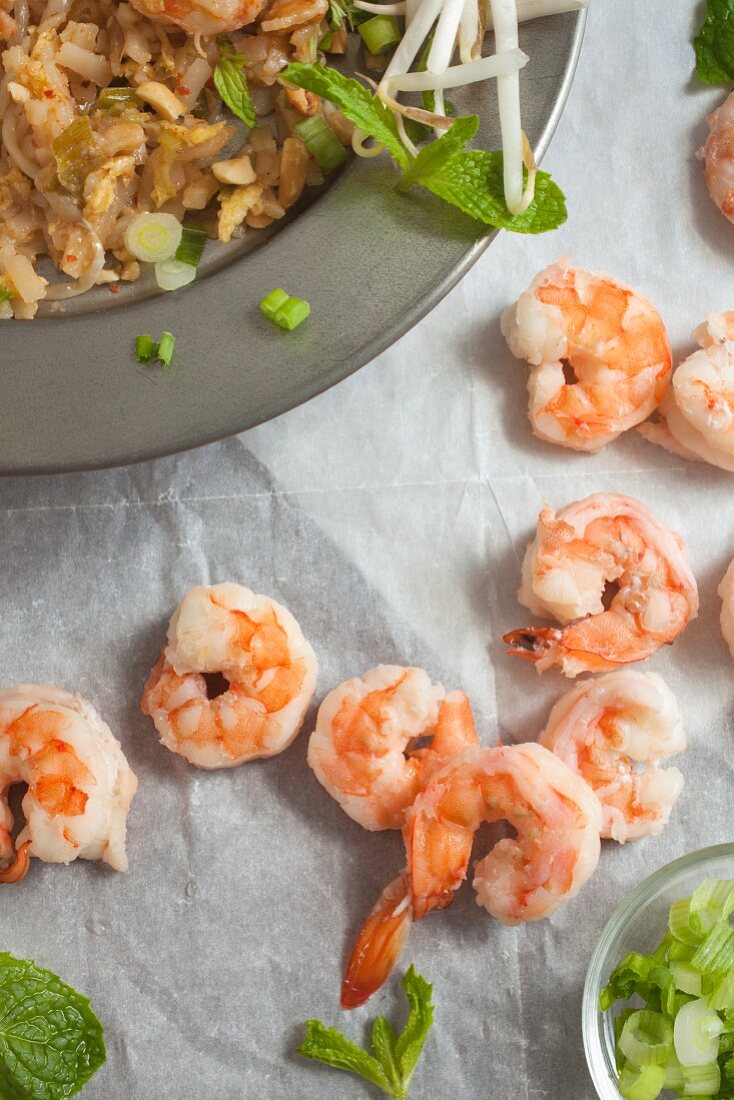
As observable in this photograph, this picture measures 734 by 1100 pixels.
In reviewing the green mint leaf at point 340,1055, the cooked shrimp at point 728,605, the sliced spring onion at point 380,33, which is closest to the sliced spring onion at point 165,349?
the sliced spring onion at point 380,33

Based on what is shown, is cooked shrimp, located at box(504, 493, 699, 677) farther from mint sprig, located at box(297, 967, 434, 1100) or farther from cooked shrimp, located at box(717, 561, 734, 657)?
mint sprig, located at box(297, 967, 434, 1100)

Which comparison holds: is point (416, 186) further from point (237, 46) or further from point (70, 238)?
point (70, 238)

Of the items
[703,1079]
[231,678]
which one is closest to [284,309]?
[231,678]

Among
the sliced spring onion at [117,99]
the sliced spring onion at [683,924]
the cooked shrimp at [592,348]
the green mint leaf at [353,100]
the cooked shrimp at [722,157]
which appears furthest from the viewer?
the cooked shrimp at [722,157]

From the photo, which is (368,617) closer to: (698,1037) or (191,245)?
(191,245)

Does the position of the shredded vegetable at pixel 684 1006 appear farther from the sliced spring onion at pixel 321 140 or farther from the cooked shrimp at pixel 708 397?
the sliced spring onion at pixel 321 140

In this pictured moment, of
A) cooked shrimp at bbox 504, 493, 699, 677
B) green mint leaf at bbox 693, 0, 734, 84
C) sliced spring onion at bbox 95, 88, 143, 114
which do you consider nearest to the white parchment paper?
green mint leaf at bbox 693, 0, 734, 84
